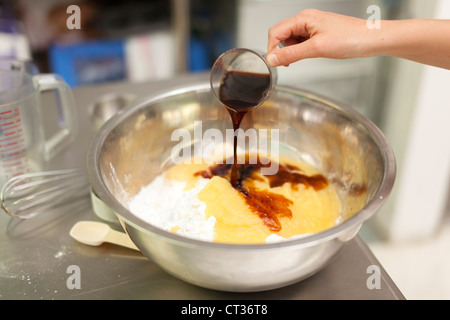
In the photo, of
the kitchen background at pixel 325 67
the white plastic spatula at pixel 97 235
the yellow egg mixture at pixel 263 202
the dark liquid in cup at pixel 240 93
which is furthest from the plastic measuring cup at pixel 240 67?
the kitchen background at pixel 325 67

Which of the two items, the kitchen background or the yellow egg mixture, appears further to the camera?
the kitchen background

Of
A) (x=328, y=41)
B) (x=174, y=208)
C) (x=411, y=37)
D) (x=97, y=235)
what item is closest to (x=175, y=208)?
(x=174, y=208)

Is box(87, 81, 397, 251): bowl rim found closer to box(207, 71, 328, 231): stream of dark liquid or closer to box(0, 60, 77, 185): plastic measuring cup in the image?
box(207, 71, 328, 231): stream of dark liquid

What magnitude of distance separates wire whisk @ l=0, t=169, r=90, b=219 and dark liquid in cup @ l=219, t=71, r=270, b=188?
333 millimetres

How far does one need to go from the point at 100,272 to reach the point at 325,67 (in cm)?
157

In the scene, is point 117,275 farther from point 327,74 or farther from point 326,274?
point 327,74

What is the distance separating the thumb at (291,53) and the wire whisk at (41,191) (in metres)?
0.46

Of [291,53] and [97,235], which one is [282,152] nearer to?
[291,53]

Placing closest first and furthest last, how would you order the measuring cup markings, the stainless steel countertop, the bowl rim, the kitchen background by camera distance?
the bowl rim → the stainless steel countertop → the measuring cup markings → the kitchen background

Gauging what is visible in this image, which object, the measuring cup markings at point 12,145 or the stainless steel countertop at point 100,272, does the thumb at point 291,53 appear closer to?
the stainless steel countertop at point 100,272

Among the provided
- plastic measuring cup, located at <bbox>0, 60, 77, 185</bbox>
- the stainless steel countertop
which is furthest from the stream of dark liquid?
plastic measuring cup, located at <bbox>0, 60, 77, 185</bbox>

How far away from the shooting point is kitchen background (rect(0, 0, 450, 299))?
1611mm

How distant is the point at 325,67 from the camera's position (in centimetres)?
200
